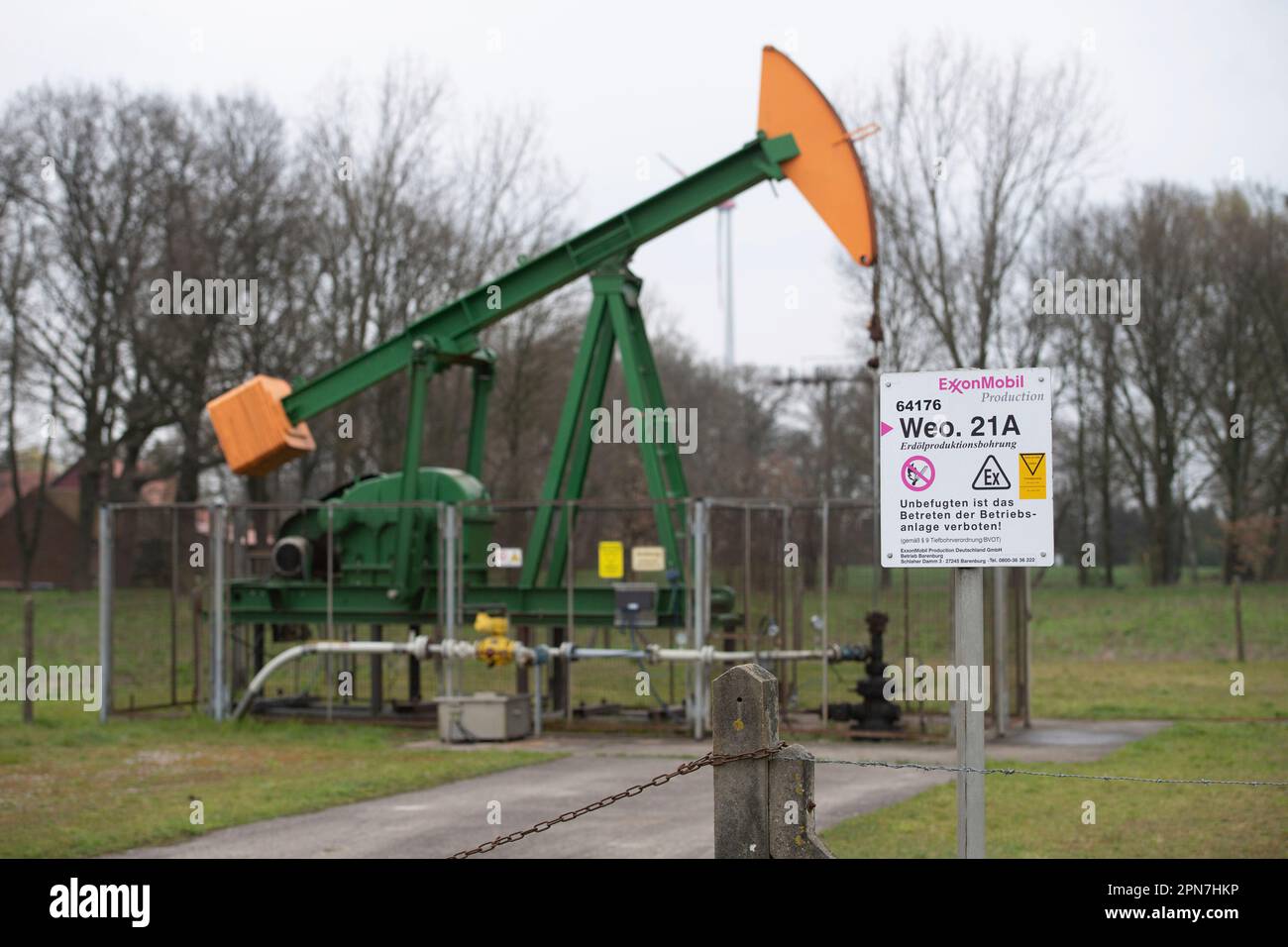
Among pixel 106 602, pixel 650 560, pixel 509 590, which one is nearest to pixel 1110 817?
pixel 650 560

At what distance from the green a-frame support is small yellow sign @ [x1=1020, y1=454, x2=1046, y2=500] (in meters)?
12.4

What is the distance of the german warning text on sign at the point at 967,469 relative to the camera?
681 cm

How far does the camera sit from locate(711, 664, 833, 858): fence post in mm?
6324

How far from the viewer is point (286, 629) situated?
71.9ft

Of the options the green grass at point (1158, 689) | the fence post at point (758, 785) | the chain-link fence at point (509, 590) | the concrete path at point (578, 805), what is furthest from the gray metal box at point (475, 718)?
the fence post at point (758, 785)

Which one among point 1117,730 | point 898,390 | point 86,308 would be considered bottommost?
point 1117,730

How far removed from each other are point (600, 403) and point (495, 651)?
3574 mm

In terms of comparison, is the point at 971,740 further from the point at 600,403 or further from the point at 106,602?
the point at 106,602

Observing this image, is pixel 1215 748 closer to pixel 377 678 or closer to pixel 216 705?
pixel 377 678

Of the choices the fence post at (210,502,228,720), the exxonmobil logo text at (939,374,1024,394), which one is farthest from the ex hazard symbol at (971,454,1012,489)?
the fence post at (210,502,228,720)

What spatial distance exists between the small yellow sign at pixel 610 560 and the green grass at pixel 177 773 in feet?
8.79

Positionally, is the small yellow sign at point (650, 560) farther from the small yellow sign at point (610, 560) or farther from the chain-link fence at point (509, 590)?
the small yellow sign at point (610, 560)

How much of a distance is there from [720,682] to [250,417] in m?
15.5
